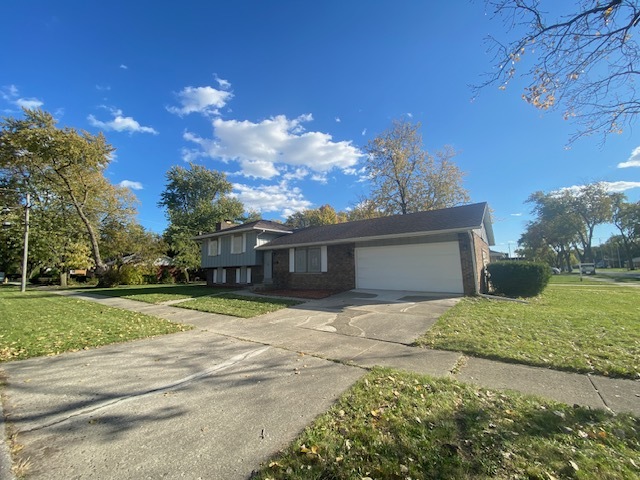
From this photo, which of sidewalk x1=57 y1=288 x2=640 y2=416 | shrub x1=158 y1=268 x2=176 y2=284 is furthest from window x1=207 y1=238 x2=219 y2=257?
sidewalk x1=57 y1=288 x2=640 y2=416

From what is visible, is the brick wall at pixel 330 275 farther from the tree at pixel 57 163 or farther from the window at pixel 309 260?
the tree at pixel 57 163

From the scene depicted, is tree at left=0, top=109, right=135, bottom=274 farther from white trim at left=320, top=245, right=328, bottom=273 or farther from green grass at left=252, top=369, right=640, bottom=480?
green grass at left=252, top=369, right=640, bottom=480

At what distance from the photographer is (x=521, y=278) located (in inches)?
464

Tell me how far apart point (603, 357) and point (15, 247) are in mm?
35733

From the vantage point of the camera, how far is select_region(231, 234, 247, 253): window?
748 inches

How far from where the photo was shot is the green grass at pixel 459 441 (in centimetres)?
215

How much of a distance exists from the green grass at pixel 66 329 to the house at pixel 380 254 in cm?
868

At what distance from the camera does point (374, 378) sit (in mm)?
3930

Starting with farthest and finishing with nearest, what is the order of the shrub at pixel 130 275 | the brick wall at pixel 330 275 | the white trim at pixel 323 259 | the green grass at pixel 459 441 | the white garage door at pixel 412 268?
the shrub at pixel 130 275 < the white trim at pixel 323 259 < the brick wall at pixel 330 275 < the white garage door at pixel 412 268 < the green grass at pixel 459 441

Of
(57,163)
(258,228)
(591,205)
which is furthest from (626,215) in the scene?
(57,163)

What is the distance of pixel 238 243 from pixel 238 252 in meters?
0.62

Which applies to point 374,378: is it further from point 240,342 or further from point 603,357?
point 603,357

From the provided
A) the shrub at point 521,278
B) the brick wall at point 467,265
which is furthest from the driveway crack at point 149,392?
the shrub at point 521,278

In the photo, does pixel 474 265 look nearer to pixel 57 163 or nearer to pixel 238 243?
pixel 238 243
